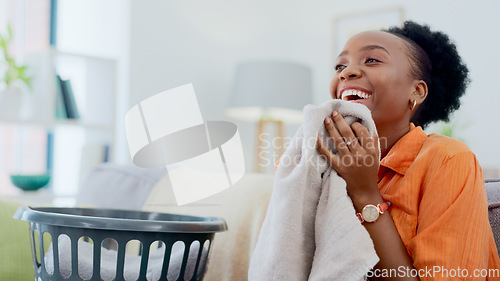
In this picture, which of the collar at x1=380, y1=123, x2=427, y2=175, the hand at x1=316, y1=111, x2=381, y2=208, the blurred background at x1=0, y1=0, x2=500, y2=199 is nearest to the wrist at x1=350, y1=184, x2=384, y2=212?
the hand at x1=316, y1=111, x2=381, y2=208

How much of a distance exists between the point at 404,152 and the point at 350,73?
0.18m

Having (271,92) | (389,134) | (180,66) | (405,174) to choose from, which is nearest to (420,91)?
(389,134)

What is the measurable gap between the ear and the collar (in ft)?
0.24

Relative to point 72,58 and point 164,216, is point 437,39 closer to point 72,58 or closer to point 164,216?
point 164,216

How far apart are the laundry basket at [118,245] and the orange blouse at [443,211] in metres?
0.35

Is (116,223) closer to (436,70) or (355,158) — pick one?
(355,158)

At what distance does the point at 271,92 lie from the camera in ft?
10.4

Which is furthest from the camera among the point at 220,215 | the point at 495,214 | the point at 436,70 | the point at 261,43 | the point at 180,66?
the point at 261,43

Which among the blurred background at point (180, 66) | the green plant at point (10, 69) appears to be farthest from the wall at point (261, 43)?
the green plant at point (10, 69)

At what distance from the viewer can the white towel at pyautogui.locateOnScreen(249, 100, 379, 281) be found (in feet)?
2.33

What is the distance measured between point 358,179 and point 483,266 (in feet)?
0.79

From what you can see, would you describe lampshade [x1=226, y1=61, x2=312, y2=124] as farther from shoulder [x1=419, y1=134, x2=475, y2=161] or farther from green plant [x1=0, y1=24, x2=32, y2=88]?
shoulder [x1=419, y1=134, x2=475, y2=161]

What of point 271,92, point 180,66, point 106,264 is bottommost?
point 106,264

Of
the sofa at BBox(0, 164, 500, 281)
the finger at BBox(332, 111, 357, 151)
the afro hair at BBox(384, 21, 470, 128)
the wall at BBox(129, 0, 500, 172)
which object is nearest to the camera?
the finger at BBox(332, 111, 357, 151)
